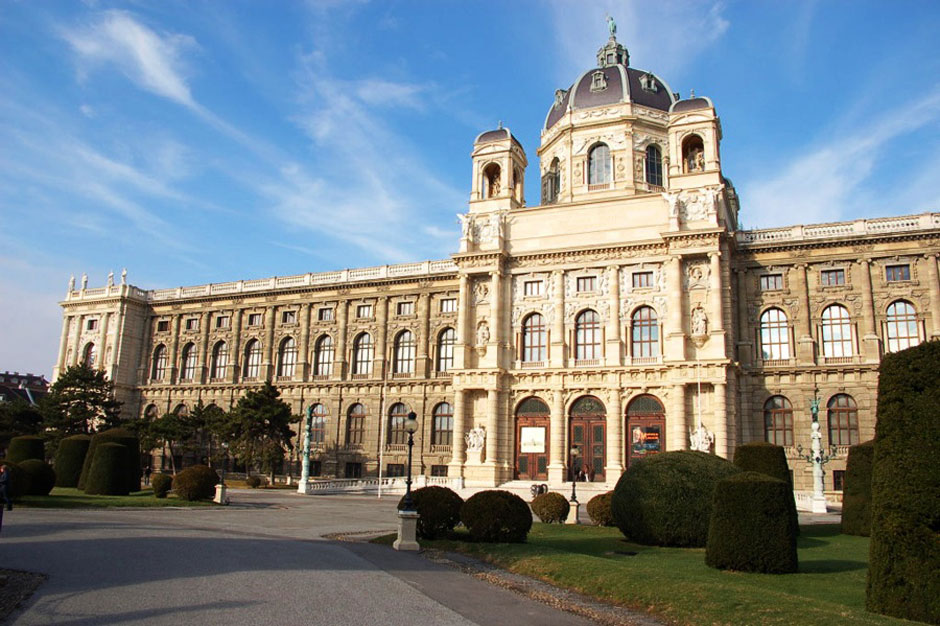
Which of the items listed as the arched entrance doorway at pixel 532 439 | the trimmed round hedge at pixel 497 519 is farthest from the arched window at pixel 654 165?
the trimmed round hedge at pixel 497 519

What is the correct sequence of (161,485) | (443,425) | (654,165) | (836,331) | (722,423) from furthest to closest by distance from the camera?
(654,165)
(443,425)
(836,331)
(722,423)
(161,485)

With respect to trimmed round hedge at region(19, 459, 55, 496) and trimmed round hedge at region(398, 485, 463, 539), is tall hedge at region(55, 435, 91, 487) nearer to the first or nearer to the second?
trimmed round hedge at region(19, 459, 55, 496)

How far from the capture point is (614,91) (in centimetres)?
5906

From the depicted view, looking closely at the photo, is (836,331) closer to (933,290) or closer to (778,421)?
(933,290)

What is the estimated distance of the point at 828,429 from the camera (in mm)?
45000

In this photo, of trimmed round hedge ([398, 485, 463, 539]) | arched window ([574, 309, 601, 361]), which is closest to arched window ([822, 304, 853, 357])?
arched window ([574, 309, 601, 361])

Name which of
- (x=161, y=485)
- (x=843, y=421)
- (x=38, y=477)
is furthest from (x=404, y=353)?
(x=843, y=421)

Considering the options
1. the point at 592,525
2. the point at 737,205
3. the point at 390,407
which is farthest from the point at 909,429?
the point at 737,205

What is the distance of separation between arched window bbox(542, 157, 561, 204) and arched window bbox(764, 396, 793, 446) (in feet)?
77.5

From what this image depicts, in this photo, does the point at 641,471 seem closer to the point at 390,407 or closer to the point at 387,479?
the point at 387,479

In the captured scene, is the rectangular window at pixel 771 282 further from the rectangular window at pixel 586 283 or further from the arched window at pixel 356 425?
the arched window at pixel 356 425

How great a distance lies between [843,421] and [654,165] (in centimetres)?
2337

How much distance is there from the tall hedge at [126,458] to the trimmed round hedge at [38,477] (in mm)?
3802

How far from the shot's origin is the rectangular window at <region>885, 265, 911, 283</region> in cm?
4575
